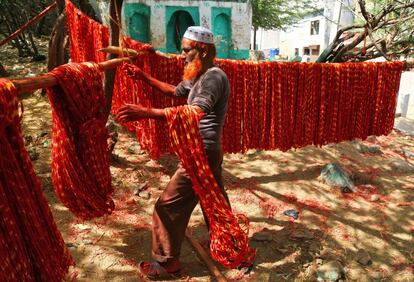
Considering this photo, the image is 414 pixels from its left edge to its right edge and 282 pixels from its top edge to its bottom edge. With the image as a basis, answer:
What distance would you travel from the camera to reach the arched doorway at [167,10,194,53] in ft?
54.5

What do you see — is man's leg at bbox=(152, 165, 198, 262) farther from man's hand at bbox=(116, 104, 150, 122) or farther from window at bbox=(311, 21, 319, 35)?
window at bbox=(311, 21, 319, 35)

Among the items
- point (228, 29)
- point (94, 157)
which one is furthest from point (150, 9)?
point (94, 157)

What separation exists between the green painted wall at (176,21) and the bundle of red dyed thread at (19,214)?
50.2ft

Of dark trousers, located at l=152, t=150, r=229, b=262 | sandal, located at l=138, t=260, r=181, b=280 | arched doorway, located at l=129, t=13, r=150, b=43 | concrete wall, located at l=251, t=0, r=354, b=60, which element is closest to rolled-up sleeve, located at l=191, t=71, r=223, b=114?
dark trousers, located at l=152, t=150, r=229, b=262

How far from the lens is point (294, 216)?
13.9 ft

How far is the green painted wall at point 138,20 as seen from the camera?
614 inches

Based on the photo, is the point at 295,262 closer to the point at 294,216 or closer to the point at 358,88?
the point at 294,216

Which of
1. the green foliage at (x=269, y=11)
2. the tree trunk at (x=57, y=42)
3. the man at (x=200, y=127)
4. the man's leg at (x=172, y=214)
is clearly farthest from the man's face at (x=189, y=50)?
the green foliage at (x=269, y=11)

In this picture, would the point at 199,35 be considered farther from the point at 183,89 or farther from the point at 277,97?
the point at 277,97

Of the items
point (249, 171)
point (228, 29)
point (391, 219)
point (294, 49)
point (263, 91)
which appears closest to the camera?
→ point (263, 91)

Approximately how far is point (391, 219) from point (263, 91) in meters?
2.32

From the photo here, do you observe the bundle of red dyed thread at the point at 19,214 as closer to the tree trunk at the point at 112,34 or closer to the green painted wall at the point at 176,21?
the tree trunk at the point at 112,34

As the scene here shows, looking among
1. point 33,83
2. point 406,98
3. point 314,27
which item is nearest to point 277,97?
point 33,83

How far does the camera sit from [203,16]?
16547 mm
